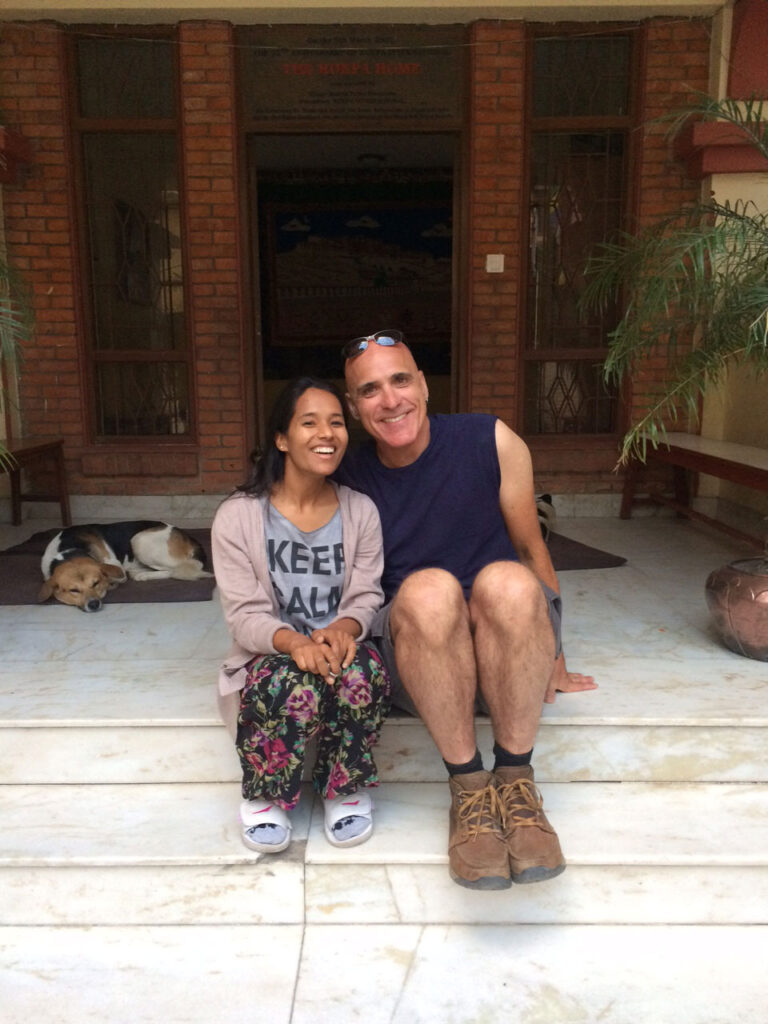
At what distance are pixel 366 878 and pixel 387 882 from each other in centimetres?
6

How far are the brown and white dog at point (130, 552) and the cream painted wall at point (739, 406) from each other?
11.3ft

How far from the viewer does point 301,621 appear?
240cm

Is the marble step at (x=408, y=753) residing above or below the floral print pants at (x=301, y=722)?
below

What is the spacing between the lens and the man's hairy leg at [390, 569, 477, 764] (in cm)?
215

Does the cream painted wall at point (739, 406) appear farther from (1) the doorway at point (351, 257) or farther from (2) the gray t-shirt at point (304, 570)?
(1) the doorway at point (351, 257)

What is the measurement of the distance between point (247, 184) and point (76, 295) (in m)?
1.41

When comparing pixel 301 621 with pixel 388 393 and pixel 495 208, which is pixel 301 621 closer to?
pixel 388 393

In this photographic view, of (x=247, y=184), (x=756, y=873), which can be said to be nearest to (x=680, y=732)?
(x=756, y=873)

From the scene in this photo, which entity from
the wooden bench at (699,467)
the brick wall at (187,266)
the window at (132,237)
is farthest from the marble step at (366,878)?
the window at (132,237)

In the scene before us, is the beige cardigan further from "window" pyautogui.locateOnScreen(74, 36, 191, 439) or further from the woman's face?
"window" pyautogui.locateOnScreen(74, 36, 191, 439)

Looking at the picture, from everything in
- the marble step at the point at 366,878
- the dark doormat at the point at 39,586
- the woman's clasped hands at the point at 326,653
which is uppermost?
the woman's clasped hands at the point at 326,653

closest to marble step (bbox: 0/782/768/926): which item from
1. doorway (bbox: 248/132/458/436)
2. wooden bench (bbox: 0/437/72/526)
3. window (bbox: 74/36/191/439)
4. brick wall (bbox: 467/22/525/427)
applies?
wooden bench (bbox: 0/437/72/526)

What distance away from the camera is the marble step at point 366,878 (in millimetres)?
2264

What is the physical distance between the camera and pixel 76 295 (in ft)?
18.3
